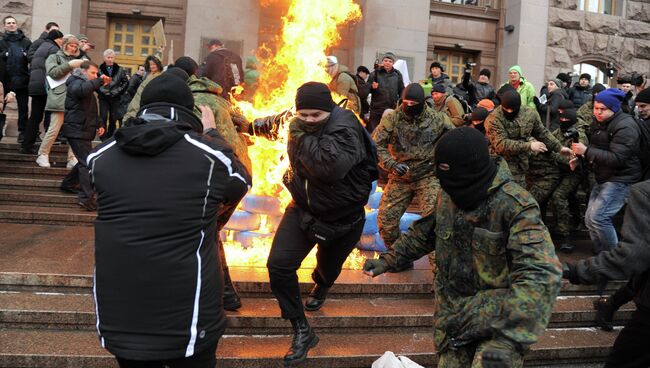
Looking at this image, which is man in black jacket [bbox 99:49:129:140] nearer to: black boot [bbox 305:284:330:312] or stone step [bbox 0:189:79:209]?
stone step [bbox 0:189:79:209]

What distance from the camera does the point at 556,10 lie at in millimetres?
17500

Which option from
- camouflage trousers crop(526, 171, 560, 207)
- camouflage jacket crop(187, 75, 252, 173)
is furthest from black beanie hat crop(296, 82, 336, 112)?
camouflage trousers crop(526, 171, 560, 207)

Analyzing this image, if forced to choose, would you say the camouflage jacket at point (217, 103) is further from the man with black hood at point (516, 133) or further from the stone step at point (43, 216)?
the man with black hood at point (516, 133)

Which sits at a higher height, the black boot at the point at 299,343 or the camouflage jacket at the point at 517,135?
the camouflage jacket at the point at 517,135

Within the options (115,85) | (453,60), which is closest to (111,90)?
(115,85)

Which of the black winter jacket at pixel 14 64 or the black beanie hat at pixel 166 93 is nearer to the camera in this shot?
the black beanie hat at pixel 166 93

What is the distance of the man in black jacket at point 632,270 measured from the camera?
350cm

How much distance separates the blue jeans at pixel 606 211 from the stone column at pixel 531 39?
11189 millimetres

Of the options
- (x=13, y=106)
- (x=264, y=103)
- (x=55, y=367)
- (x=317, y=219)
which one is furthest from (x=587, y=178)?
(x=13, y=106)

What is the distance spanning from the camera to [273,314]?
5.11m

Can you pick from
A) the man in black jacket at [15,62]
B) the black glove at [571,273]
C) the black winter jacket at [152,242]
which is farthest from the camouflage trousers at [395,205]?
the man in black jacket at [15,62]

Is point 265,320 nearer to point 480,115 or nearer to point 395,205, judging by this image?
point 395,205

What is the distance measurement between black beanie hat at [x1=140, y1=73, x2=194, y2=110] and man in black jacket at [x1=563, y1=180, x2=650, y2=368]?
8.04 ft

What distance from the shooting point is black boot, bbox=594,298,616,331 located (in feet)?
18.9
